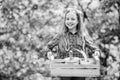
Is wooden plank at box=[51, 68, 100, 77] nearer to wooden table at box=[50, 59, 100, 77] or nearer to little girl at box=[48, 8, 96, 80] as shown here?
wooden table at box=[50, 59, 100, 77]

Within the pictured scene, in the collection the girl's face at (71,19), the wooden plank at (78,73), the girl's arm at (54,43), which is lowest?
the wooden plank at (78,73)

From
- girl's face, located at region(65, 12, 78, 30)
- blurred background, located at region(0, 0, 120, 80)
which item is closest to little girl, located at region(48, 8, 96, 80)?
girl's face, located at region(65, 12, 78, 30)

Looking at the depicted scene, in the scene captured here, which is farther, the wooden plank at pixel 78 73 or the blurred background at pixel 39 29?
the blurred background at pixel 39 29

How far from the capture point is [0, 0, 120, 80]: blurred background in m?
7.77

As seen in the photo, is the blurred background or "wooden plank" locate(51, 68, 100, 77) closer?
"wooden plank" locate(51, 68, 100, 77)

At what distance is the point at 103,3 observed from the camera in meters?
7.79

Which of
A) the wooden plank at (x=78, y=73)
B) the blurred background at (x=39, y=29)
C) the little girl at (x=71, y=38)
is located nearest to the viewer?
the wooden plank at (x=78, y=73)

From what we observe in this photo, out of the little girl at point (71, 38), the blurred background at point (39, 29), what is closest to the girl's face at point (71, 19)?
the little girl at point (71, 38)

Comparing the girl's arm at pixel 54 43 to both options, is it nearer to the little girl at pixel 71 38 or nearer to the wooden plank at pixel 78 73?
the little girl at pixel 71 38

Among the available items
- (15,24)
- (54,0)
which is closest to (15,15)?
(15,24)

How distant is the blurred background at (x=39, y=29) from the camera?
7.77 metres

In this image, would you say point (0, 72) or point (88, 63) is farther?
point (0, 72)

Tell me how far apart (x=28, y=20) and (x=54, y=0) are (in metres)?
0.73

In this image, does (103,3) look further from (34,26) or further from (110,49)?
(34,26)
